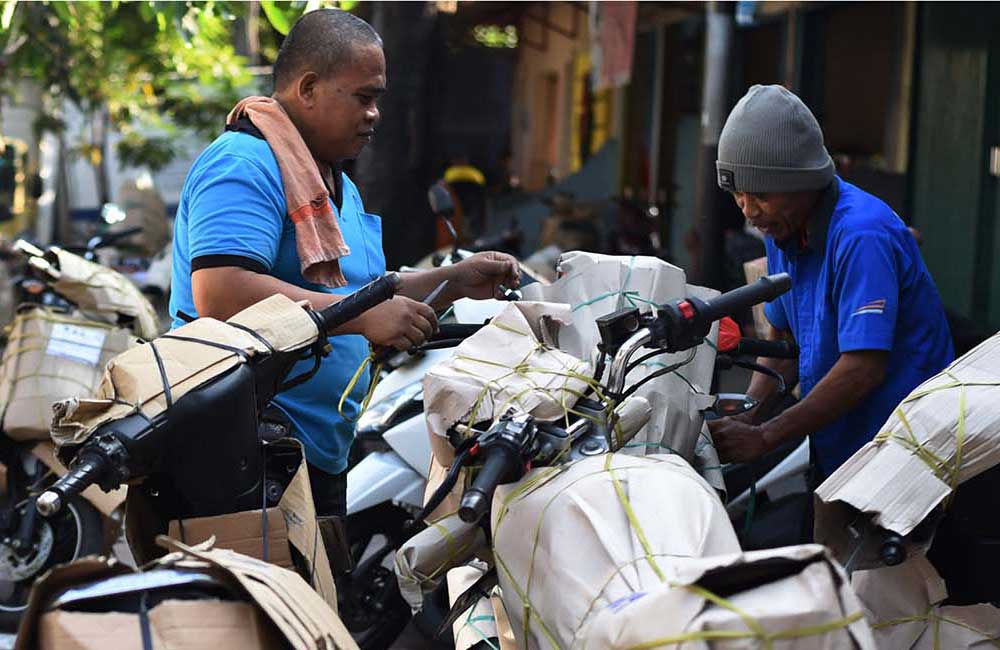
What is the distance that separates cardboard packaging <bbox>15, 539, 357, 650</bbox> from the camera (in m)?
1.98

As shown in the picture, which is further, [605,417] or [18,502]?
[18,502]

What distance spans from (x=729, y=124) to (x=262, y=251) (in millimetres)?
1175

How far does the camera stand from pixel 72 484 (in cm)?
230

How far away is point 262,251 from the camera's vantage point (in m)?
3.04

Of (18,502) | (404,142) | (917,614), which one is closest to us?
(917,614)

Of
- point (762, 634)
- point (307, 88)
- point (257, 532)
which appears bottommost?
point (257, 532)

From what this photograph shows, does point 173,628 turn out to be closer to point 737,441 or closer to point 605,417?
point 605,417

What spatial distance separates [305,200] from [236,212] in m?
0.20

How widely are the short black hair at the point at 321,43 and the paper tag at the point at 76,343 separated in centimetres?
256

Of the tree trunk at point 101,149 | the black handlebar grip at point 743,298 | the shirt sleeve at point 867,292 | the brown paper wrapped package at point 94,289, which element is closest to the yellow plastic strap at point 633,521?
the black handlebar grip at point 743,298

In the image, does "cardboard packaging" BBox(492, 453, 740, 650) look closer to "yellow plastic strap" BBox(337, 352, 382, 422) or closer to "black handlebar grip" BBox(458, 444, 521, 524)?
"black handlebar grip" BBox(458, 444, 521, 524)

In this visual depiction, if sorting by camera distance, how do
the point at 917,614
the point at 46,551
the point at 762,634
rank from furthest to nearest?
the point at 46,551 < the point at 917,614 < the point at 762,634

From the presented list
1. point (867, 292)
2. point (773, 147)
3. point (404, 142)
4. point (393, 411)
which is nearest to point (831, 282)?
point (867, 292)

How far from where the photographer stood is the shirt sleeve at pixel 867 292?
313 cm
